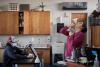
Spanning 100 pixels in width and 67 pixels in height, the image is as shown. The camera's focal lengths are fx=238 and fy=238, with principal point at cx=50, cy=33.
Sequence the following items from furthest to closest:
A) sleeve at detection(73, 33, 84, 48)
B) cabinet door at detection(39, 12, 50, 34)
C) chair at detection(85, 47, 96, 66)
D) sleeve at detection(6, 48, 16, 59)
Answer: cabinet door at detection(39, 12, 50, 34) → sleeve at detection(6, 48, 16, 59) → sleeve at detection(73, 33, 84, 48) → chair at detection(85, 47, 96, 66)

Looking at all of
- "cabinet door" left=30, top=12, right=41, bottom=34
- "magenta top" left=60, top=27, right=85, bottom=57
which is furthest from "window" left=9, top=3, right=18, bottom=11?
"magenta top" left=60, top=27, right=85, bottom=57

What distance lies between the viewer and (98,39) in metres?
9.48

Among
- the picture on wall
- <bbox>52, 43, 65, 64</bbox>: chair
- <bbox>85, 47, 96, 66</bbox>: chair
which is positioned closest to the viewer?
<bbox>85, 47, 96, 66</bbox>: chair

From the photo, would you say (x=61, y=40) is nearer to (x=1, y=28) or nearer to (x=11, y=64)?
(x=1, y=28)

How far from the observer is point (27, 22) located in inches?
372

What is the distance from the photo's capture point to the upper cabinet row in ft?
30.9

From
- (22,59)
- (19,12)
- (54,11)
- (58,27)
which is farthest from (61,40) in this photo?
(22,59)

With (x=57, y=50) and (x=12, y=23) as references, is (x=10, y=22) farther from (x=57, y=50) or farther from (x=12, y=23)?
(x=57, y=50)

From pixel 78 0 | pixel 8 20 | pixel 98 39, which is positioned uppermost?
pixel 78 0

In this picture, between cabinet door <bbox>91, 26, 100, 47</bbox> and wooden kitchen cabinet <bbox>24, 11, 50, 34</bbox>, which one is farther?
cabinet door <bbox>91, 26, 100, 47</bbox>

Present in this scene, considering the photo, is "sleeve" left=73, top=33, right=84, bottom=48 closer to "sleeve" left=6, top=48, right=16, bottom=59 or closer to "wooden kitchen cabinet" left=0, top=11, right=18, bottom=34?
"sleeve" left=6, top=48, right=16, bottom=59

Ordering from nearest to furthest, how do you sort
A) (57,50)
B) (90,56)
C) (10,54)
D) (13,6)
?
(90,56)
(10,54)
(57,50)
(13,6)

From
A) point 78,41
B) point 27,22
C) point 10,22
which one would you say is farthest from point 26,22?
point 78,41

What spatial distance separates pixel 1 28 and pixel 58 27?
7.47 ft
